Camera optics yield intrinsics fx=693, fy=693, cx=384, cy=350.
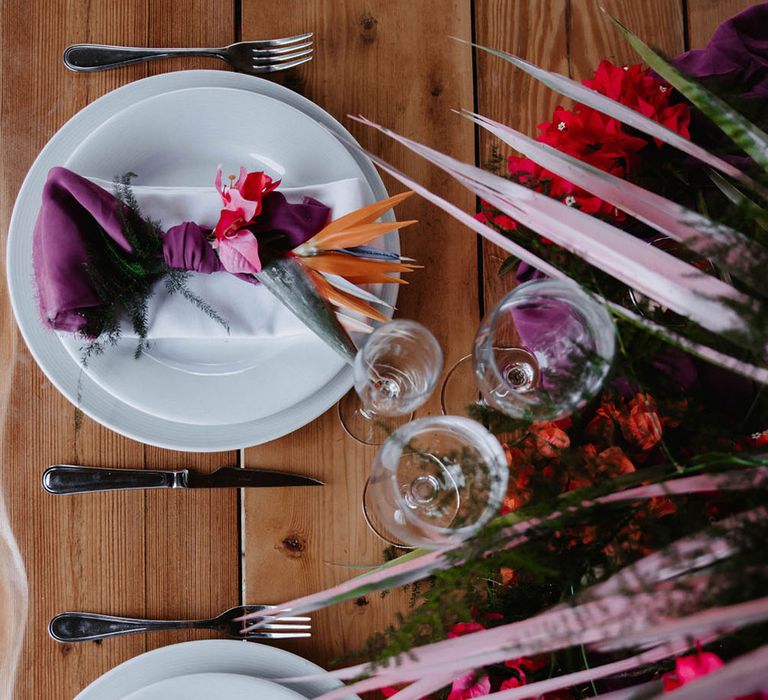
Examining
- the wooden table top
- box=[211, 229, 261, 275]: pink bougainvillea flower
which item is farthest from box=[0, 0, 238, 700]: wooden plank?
box=[211, 229, 261, 275]: pink bougainvillea flower

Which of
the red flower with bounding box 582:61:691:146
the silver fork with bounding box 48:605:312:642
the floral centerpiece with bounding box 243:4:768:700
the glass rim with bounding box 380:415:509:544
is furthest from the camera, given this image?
the silver fork with bounding box 48:605:312:642

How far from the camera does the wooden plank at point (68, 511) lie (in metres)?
0.81

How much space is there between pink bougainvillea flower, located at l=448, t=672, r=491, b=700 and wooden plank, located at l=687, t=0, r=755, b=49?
2.61 ft

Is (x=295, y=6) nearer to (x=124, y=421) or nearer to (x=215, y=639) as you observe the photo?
(x=124, y=421)

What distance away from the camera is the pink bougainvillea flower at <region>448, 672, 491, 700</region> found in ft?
1.77

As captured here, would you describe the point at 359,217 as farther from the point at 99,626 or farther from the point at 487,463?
the point at 99,626

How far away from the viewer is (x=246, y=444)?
30.6 inches

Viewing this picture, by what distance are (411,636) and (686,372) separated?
313mm

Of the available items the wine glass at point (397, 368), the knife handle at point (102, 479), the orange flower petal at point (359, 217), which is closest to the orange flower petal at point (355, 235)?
the orange flower petal at point (359, 217)

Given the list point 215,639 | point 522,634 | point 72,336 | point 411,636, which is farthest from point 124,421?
point 522,634

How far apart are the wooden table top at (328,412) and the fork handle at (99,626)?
0.02 metres

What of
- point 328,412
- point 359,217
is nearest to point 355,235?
point 359,217

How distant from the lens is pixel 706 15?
887 mm

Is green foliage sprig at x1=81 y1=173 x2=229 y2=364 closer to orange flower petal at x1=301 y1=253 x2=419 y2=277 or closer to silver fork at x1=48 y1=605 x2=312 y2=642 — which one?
orange flower petal at x1=301 y1=253 x2=419 y2=277
